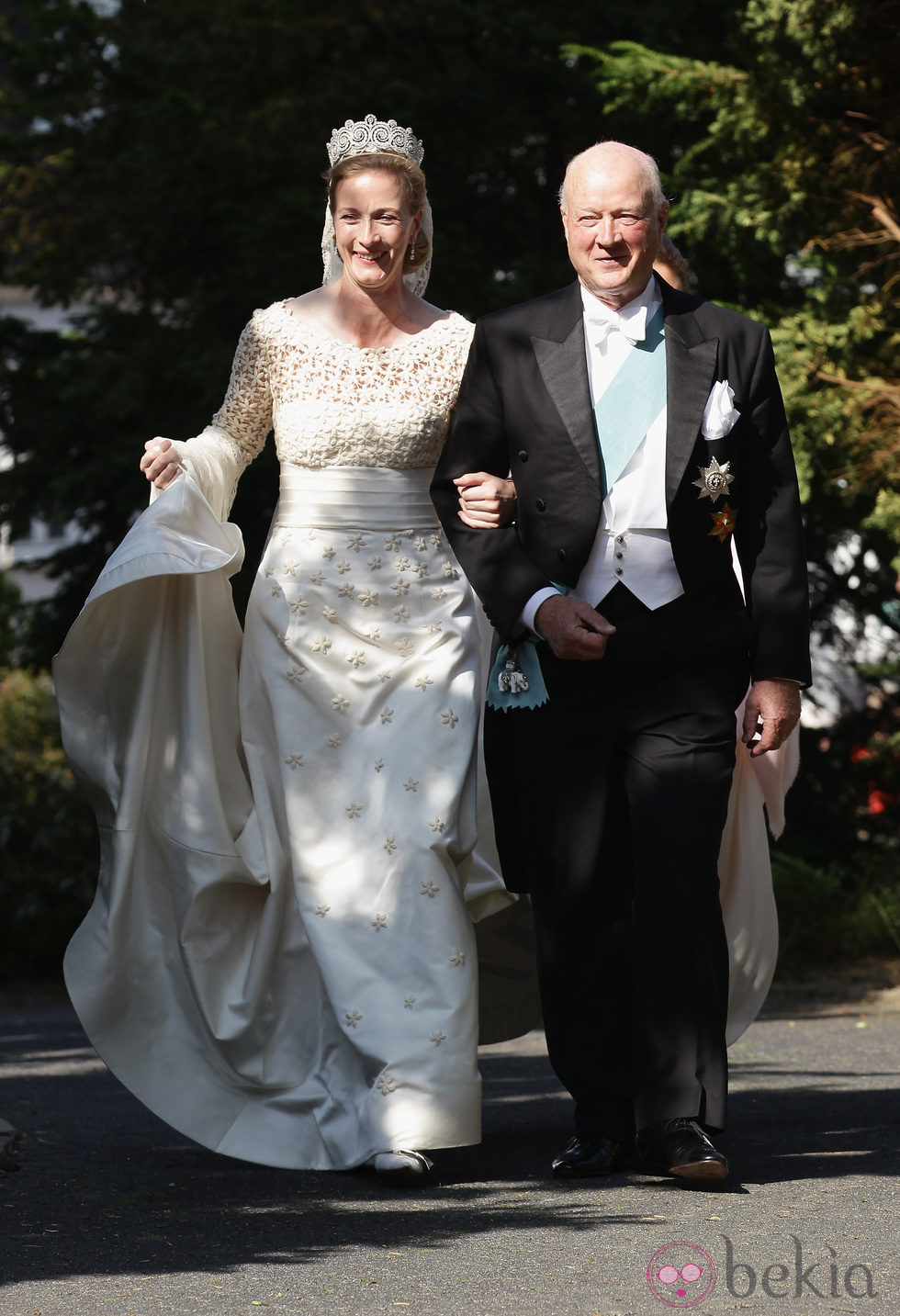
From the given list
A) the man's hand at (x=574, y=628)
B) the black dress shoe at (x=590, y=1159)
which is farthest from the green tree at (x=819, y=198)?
the black dress shoe at (x=590, y=1159)

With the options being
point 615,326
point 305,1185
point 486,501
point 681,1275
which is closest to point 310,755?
point 486,501

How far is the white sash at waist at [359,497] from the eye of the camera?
500 centimetres

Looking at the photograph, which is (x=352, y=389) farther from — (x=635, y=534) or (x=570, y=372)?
(x=635, y=534)

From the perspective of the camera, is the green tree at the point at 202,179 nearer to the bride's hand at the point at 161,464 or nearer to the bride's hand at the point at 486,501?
the bride's hand at the point at 161,464

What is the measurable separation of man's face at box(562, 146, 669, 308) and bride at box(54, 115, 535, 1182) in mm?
535

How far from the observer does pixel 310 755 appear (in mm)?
4852

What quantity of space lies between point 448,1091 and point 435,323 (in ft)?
6.59

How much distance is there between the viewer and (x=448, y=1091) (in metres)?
4.42

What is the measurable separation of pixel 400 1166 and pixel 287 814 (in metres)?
0.97

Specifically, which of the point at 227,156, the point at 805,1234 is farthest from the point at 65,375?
the point at 805,1234

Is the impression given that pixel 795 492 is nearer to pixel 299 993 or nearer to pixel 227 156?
pixel 299 993

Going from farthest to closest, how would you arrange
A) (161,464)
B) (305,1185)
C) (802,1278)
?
(161,464)
(305,1185)
(802,1278)

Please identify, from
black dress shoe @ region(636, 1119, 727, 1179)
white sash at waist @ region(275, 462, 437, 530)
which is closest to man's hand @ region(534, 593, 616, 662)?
white sash at waist @ region(275, 462, 437, 530)

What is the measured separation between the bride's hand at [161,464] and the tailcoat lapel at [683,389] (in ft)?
4.44
